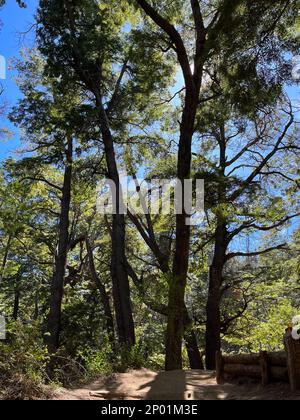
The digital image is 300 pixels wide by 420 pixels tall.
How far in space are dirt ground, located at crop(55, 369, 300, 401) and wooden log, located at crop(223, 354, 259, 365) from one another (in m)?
0.31

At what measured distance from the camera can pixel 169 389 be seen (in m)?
6.92

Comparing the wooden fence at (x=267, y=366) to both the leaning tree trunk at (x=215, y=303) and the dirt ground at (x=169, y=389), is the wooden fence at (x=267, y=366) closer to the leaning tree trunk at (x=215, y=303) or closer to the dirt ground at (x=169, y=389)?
the dirt ground at (x=169, y=389)

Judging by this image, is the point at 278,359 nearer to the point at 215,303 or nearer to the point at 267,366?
the point at 267,366

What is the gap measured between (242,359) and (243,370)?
0.19 m

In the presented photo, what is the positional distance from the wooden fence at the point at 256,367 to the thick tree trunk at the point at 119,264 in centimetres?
459

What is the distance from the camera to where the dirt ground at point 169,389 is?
17.7 feet

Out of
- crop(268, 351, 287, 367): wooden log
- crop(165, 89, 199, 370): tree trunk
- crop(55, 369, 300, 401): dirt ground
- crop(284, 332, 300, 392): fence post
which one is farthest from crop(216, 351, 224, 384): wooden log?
crop(284, 332, 300, 392): fence post

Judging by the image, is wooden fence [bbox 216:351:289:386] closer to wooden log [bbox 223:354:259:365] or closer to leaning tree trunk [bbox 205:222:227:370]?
wooden log [bbox 223:354:259:365]

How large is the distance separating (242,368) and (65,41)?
1116cm

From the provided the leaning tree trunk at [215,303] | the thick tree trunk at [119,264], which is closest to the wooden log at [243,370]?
the thick tree trunk at [119,264]

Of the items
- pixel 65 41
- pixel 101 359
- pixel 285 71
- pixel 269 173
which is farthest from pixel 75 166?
pixel 285 71

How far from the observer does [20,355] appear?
543cm

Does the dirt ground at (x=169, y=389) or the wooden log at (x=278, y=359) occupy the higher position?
the wooden log at (x=278, y=359)

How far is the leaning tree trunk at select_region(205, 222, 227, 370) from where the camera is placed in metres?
13.5
